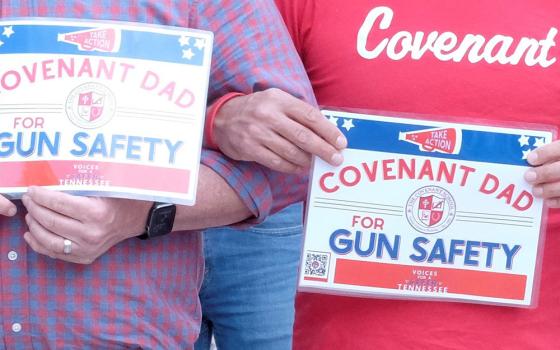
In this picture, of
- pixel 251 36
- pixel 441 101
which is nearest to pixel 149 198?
pixel 251 36

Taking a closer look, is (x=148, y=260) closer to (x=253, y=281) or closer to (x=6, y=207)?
(x=6, y=207)

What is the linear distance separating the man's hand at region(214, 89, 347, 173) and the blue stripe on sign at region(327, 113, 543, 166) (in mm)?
41

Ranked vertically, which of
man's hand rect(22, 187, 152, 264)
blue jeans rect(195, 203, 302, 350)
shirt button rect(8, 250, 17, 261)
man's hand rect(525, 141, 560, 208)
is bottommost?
blue jeans rect(195, 203, 302, 350)

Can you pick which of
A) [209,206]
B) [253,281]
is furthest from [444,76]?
[253,281]

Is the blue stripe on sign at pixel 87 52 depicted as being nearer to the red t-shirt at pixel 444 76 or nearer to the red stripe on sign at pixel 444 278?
the red t-shirt at pixel 444 76

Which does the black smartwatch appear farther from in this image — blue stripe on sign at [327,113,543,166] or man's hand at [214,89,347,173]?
blue stripe on sign at [327,113,543,166]

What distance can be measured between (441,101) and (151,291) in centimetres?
69

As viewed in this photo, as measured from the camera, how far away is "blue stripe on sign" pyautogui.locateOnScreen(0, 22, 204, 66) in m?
2.11

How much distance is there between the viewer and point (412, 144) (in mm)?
2182

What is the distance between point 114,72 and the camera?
211 centimetres

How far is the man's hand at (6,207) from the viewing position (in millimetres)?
2086

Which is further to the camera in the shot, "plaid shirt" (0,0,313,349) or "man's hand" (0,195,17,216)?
"plaid shirt" (0,0,313,349)

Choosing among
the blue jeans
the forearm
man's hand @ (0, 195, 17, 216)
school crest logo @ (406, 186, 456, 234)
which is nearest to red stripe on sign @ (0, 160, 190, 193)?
man's hand @ (0, 195, 17, 216)

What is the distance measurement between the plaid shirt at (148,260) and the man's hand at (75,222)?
7 centimetres
